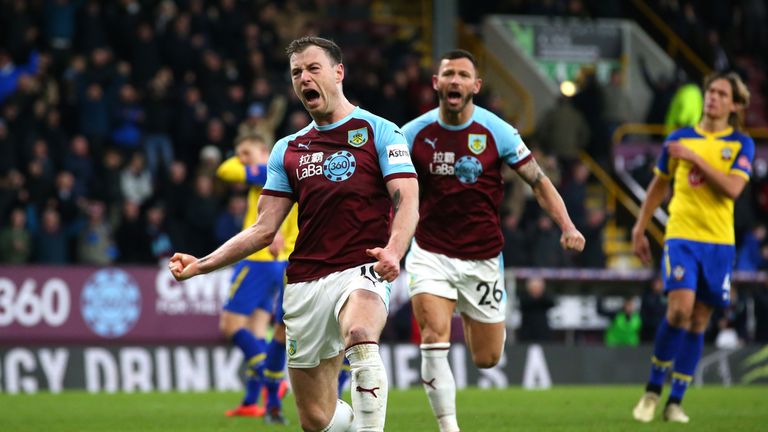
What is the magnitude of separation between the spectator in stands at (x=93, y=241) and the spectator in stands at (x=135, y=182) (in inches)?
37.8

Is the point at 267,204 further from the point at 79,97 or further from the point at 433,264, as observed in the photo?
the point at 79,97

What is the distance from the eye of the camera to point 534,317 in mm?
20516

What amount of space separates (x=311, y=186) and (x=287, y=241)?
451 cm

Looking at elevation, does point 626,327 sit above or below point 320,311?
below

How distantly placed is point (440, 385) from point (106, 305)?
10.7 m

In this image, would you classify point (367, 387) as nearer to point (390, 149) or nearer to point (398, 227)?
point (398, 227)

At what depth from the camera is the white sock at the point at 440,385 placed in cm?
902

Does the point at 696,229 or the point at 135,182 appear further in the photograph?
the point at 135,182

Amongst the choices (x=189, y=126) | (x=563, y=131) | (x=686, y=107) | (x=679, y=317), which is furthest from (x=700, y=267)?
(x=686, y=107)

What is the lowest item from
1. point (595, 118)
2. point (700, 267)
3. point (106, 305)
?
point (106, 305)

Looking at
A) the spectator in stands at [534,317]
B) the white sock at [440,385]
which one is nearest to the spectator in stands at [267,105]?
the spectator in stands at [534,317]

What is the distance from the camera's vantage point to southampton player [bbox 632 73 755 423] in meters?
11.2

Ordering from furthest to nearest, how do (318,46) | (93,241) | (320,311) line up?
(93,241)
(318,46)
(320,311)

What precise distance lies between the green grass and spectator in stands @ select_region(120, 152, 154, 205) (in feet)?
15.5
